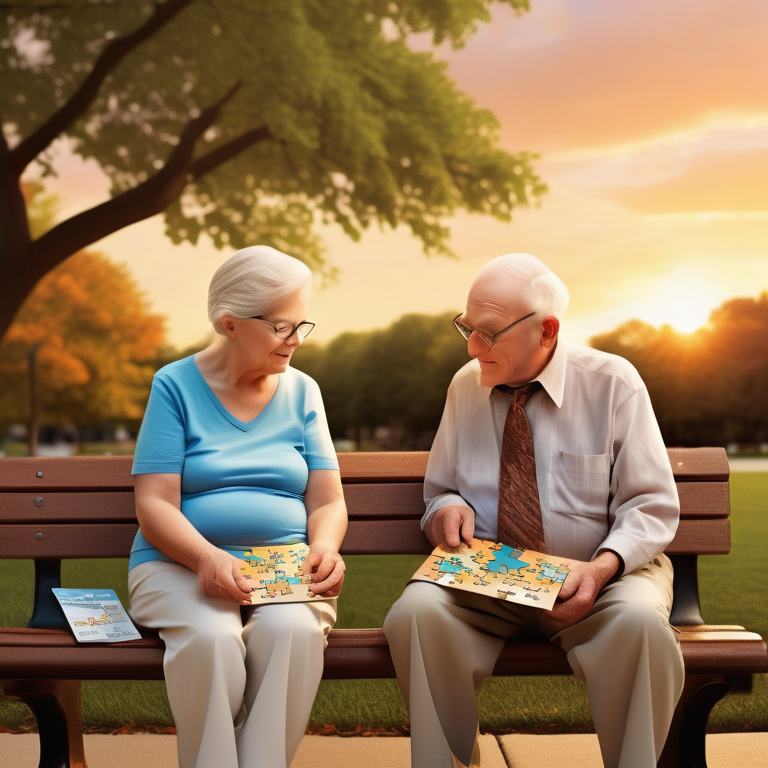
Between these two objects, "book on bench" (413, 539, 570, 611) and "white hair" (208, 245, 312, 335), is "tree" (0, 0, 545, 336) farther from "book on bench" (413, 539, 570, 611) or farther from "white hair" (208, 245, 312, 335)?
"book on bench" (413, 539, 570, 611)

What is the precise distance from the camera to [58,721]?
2.80 meters

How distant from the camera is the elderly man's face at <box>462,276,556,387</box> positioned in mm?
2707

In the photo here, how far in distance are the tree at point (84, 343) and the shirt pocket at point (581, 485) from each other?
1110cm

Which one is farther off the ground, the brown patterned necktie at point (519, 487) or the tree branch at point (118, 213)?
the tree branch at point (118, 213)

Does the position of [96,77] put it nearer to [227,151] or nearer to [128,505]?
[227,151]

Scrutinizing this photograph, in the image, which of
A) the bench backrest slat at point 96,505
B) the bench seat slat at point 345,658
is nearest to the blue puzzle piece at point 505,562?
the bench seat slat at point 345,658

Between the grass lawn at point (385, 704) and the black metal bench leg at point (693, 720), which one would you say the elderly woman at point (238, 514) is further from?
the grass lawn at point (385, 704)

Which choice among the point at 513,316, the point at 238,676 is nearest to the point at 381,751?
the point at 238,676

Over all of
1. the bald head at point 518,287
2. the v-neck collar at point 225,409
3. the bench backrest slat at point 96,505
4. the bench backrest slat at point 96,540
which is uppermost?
the bald head at point 518,287

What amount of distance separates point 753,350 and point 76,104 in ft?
31.2

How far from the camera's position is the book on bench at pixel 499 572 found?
2443 mm

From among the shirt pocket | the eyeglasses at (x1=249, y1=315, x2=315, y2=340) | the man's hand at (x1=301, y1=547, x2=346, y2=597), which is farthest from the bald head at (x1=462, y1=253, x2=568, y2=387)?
the man's hand at (x1=301, y1=547, x2=346, y2=597)

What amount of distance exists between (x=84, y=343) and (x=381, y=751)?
11.6 metres

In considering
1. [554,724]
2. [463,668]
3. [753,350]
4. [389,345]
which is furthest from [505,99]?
[463,668]
